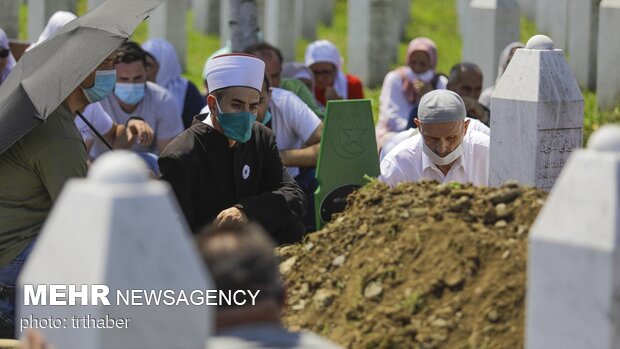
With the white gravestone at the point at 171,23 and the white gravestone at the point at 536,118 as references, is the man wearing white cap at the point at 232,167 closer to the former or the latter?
the white gravestone at the point at 536,118

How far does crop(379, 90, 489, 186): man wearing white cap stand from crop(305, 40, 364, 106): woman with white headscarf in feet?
15.8

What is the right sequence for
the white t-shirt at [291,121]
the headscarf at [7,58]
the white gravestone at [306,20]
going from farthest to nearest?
1. the white gravestone at [306,20]
2. the headscarf at [7,58]
3. the white t-shirt at [291,121]

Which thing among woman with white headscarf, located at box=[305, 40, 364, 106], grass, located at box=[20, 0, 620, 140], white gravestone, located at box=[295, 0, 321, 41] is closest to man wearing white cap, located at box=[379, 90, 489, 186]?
woman with white headscarf, located at box=[305, 40, 364, 106]

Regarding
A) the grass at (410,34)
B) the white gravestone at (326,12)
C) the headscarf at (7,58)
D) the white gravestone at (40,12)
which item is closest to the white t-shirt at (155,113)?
the headscarf at (7,58)

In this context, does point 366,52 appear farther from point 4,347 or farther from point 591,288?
point 591,288

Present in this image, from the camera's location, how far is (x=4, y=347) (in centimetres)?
586

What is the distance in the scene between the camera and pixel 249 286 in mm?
3537

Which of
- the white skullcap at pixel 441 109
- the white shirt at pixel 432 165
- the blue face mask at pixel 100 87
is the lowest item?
the white shirt at pixel 432 165

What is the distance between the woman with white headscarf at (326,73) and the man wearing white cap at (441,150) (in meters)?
4.83

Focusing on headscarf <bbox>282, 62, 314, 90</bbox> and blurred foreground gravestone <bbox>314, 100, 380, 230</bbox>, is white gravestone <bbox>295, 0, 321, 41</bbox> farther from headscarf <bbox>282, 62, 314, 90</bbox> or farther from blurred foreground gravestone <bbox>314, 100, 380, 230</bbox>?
blurred foreground gravestone <bbox>314, 100, 380, 230</bbox>

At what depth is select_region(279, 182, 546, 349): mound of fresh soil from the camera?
4707mm

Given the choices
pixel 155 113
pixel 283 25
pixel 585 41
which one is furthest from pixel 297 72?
pixel 283 25

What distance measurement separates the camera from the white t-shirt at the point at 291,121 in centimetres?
873


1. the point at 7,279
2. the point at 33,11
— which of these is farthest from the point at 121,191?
the point at 33,11
